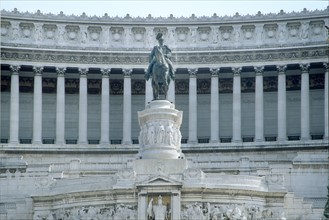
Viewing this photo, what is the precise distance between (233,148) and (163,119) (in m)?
21.5

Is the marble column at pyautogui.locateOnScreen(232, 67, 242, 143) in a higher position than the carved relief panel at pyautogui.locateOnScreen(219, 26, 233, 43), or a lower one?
lower

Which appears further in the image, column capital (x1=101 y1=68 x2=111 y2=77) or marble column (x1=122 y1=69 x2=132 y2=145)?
column capital (x1=101 y1=68 x2=111 y2=77)

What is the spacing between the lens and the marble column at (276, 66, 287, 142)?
3807 inches

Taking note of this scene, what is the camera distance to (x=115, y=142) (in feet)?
327

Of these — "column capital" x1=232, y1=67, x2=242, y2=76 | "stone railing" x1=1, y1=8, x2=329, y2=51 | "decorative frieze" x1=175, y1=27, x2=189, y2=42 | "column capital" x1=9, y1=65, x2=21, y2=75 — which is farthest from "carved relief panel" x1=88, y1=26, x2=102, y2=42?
"column capital" x1=232, y1=67, x2=242, y2=76

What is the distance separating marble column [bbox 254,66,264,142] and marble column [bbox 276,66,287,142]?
156cm

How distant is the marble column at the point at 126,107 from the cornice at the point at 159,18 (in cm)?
486

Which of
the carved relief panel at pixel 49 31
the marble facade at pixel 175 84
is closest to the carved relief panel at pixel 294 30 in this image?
the marble facade at pixel 175 84

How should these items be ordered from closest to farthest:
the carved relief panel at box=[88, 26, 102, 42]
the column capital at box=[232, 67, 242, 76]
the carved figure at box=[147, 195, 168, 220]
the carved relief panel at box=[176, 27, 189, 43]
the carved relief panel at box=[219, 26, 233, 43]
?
the carved figure at box=[147, 195, 168, 220]
the column capital at box=[232, 67, 242, 76]
the carved relief panel at box=[219, 26, 233, 43]
the carved relief panel at box=[88, 26, 102, 42]
the carved relief panel at box=[176, 27, 189, 43]

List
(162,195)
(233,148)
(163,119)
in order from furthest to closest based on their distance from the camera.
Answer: (233,148)
(163,119)
(162,195)

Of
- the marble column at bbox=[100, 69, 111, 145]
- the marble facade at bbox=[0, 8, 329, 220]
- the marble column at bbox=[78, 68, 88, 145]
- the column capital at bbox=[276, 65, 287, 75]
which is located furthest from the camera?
the marble column at bbox=[100, 69, 111, 145]

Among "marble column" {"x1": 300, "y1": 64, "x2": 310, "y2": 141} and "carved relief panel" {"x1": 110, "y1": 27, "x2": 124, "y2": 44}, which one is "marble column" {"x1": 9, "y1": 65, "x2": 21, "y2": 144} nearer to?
"carved relief panel" {"x1": 110, "y1": 27, "x2": 124, "y2": 44}

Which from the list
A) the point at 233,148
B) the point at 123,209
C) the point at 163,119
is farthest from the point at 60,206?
the point at 233,148

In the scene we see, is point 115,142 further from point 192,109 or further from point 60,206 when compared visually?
point 60,206
